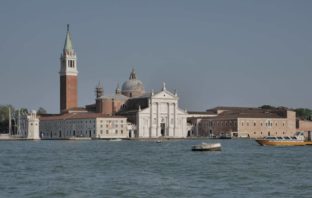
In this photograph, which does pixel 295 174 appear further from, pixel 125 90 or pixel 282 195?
pixel 125 90

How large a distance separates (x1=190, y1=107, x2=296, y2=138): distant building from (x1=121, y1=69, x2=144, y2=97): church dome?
8.67m

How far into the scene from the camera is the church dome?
334 feet

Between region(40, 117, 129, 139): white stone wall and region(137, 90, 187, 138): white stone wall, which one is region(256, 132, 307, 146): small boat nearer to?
region(40, 117, 129, 139): white stone wall

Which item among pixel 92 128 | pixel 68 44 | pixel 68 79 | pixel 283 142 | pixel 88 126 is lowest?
pixel 283 142

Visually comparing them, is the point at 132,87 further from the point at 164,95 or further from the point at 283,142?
the point at 283,142

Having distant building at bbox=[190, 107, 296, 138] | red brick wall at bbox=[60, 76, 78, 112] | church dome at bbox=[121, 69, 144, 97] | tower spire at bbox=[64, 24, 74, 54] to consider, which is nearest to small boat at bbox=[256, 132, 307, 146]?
distant building at bbox=[190, 107, 296, 138]

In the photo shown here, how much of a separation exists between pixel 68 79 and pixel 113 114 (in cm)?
800

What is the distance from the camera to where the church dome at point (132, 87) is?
334ft

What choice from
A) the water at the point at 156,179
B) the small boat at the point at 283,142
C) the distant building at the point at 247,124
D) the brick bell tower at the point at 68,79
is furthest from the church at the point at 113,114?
→ the water at the point at 156,179

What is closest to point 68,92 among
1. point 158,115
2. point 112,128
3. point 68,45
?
point 68,45

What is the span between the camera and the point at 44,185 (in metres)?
22.0

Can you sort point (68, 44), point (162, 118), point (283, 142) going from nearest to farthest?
point (283, 142), point (162, 118), point (68, 44)

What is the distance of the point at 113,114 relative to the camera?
95.2 m

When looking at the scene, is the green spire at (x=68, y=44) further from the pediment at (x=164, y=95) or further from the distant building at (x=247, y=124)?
the distant building at (x=247, y=124)
